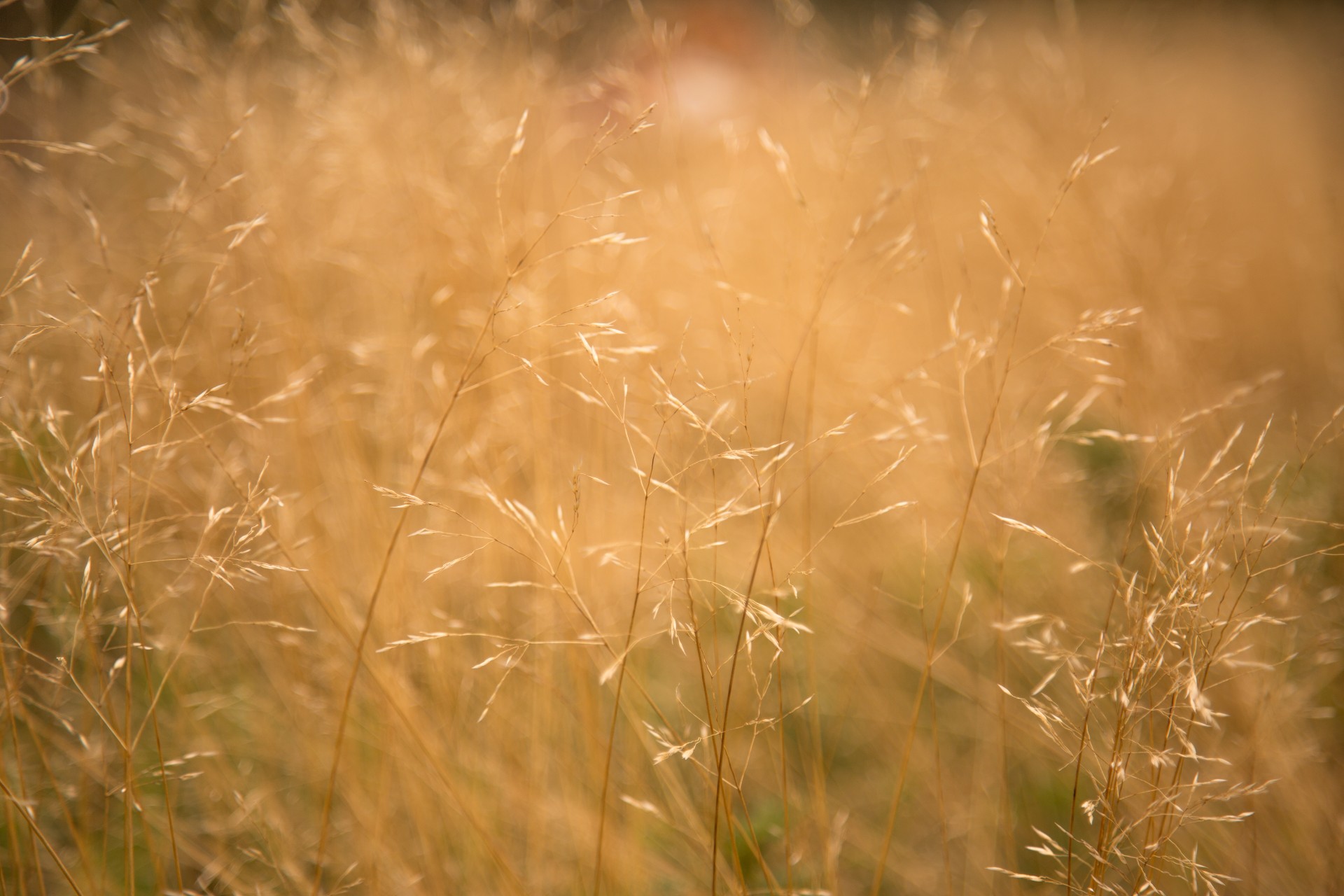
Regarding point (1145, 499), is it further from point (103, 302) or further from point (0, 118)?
point (0, 118)

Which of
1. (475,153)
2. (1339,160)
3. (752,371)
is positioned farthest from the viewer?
(1339,160)

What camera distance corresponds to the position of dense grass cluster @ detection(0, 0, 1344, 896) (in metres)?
0.94

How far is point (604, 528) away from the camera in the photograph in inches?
67.3

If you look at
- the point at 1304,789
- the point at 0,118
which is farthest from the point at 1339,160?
the point at 0,118

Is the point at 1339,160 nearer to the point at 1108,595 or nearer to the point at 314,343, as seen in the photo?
the point at 1108,595

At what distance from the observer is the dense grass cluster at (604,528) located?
939mm

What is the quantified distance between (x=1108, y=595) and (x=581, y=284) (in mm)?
1580

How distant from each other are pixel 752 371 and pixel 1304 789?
179cm

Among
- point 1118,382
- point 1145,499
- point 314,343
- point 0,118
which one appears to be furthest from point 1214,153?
point 0,118

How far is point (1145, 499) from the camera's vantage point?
72.2 inches

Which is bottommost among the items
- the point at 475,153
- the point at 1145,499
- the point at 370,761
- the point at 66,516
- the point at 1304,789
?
the point at 370,761

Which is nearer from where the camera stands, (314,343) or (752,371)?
(314,343)

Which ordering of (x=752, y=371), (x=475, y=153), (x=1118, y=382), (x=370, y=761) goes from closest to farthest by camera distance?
(x=1118, y=382), (x=370, y=761), (x=475, y=153), (x=752, y=371)

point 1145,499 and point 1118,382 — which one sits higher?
point 1118,382
